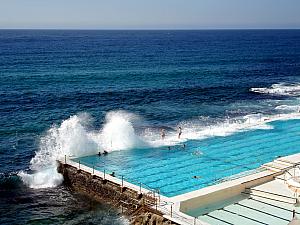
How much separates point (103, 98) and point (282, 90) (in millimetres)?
21929

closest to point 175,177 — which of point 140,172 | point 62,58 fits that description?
point 140,172

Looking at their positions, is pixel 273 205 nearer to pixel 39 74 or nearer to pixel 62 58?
pixel 39 74

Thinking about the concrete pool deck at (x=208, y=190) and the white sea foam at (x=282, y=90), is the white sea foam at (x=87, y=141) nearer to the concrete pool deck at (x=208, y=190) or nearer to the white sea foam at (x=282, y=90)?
the concrete pool deck at (x=208, y=190)

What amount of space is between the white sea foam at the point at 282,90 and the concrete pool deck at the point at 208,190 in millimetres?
30728

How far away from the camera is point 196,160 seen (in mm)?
26281

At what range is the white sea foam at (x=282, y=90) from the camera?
54062 millimetres

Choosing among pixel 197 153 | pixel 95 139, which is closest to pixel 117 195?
pixel 197 153

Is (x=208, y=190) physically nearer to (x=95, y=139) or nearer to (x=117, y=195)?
(x=117, y=195)

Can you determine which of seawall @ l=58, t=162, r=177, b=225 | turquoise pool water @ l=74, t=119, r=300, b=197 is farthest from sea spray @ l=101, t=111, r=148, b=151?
seawall @ l=58, t=162, r=177, b=225

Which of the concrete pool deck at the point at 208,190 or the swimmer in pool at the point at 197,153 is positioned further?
the swimmer in pool at the point at 197,153

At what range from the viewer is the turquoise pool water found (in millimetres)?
23094

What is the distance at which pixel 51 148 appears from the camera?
29250mm

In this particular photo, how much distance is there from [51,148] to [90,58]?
223 feet

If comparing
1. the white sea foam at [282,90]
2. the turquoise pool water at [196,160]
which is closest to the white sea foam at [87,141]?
the turquoise pool water at [196,160]
